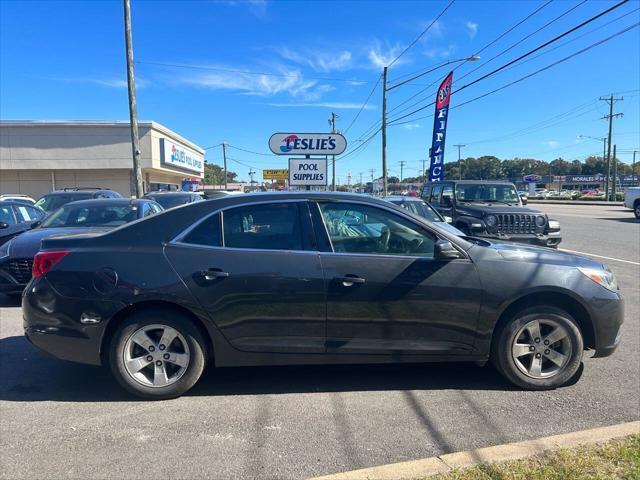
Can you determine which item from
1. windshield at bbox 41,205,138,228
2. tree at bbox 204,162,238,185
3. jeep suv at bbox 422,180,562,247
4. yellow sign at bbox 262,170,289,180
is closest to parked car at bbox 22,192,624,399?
windshield at bbox 41,205,138,228

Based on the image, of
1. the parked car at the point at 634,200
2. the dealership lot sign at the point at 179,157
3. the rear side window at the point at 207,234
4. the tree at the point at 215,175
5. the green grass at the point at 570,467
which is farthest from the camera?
the tree at the point at 215,175

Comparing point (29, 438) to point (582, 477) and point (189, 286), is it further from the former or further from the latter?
point (582, 477)

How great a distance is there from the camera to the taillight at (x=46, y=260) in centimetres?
376

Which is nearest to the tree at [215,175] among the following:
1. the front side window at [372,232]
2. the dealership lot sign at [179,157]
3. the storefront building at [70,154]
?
the dealership lot sign at [179,157]

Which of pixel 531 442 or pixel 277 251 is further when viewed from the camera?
pixel 277 251

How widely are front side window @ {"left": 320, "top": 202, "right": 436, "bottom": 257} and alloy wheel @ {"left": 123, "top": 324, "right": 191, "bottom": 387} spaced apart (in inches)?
57.6

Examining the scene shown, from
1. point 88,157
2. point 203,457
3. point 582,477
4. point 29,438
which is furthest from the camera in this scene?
point 88,157

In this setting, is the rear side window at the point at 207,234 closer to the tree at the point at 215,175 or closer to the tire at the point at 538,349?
the tire at the point at 538,349

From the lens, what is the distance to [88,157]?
3191 centimetres

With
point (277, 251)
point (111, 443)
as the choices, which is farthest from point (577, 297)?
point (111, 443)

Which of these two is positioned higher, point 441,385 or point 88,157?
point 88,157

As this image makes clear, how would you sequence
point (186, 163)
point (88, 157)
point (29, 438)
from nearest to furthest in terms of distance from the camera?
point (29, 438) → point (88, 157) → point (186, 163)

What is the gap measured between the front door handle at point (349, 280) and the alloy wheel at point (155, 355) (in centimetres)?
131

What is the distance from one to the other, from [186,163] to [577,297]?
1630 inches
